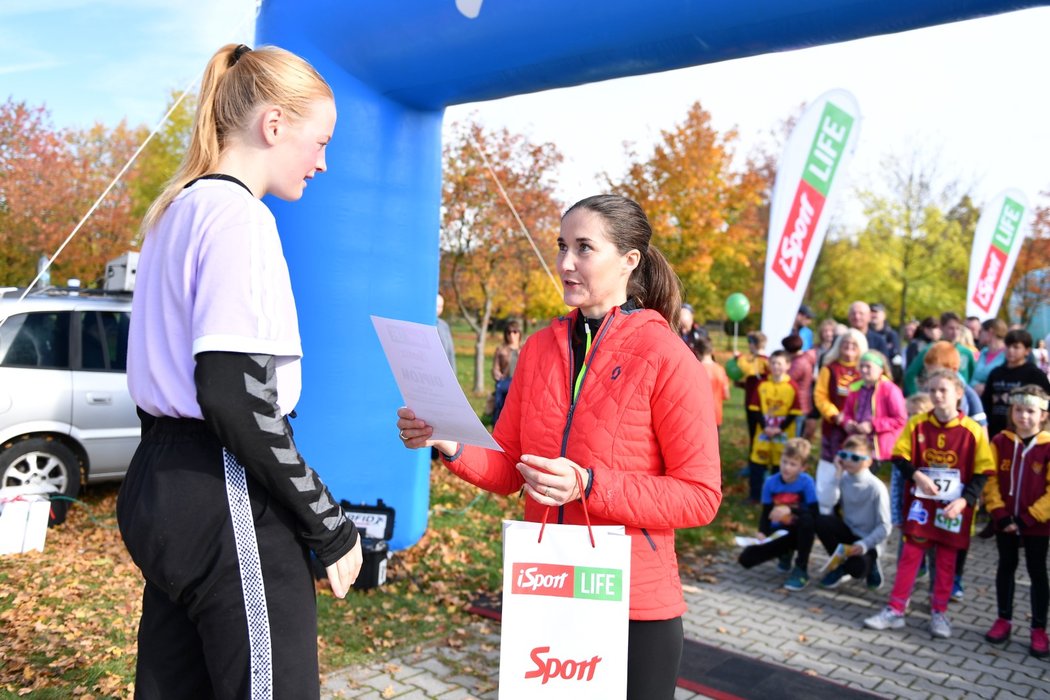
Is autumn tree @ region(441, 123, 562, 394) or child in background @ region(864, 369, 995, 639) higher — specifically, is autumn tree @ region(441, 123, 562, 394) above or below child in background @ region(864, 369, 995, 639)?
above

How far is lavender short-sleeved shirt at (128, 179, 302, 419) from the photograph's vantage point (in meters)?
1.63

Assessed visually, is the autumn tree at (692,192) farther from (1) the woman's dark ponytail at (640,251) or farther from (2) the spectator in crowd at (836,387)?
(1) the woman's dark ponytail at (640,251)

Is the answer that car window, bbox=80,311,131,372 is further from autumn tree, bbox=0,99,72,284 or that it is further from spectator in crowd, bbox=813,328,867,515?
autumn tree, bbox=0,99,72,284

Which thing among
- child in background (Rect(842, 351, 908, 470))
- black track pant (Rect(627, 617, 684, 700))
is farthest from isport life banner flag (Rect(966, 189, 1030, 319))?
black track pant (Rect(627, 617, 684, 700))

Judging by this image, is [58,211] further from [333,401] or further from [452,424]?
[452,424]

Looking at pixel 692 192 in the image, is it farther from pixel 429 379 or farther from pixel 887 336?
pixel 429 379

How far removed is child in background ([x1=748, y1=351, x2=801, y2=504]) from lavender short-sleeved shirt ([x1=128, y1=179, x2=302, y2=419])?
7.59m

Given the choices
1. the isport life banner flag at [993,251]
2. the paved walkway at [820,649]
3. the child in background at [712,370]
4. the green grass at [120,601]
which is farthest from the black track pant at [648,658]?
the isport life banner flag at [993,251]

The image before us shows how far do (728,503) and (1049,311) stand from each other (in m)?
13.8

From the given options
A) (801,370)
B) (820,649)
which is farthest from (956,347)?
(820,649)

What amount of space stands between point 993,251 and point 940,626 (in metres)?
13.2

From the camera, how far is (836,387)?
7.96 metres

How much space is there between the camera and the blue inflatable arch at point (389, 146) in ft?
14.1

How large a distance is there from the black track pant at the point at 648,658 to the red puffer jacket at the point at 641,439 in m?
0.04
